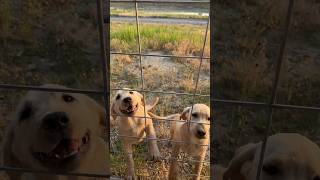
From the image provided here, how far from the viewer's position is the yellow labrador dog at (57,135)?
82cm

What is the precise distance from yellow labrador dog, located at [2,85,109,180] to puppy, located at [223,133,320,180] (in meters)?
0.23

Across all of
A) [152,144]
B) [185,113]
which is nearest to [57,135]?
[152,144]

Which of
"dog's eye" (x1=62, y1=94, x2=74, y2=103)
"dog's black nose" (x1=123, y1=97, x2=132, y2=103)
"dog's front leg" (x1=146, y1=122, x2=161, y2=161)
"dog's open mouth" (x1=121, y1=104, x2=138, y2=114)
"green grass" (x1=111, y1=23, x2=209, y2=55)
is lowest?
"dog's front leg" (x1=146, y1=122, x2=161, y2=161)

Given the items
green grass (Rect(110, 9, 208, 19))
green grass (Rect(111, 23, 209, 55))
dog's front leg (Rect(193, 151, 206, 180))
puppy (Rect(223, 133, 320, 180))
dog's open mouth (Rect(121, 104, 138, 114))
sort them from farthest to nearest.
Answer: dog's open mouth (Rect(121, 104, 138, 114)), dog's front leg (Rect(193, 151, 206, 180)), green grass (Rect(111, 23, 209, 55)), green grass (Rect(110, 9, 208, 19)), puppy (Rect(223, 133, 320, 180))

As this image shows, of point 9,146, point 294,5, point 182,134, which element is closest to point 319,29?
point 294,5

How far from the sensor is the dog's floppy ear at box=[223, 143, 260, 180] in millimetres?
813

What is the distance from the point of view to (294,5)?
713 mm

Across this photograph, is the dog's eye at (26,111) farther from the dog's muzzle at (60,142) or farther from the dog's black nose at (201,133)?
the dog's black nose at (201,133)

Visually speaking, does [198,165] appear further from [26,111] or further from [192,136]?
[26,111]

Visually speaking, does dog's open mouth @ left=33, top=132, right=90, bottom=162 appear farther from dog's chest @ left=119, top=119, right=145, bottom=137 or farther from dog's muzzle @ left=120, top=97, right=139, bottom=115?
dog's chest @ left=119, top=119, right=145, bottom=137

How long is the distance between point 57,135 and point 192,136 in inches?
41.9

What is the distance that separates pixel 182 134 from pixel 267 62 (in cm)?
116

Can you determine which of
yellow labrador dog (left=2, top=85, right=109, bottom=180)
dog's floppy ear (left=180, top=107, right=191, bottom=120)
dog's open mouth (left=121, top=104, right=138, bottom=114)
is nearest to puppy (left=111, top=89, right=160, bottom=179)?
dog's open mouth (left=121, top=104, right=138, bottom=114)

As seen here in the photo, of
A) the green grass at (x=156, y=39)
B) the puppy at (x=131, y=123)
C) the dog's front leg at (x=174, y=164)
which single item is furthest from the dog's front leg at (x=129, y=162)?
the green grass at (x=156, y=39)
